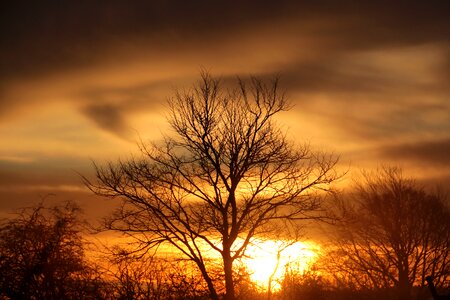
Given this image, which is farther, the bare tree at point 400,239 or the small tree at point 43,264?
the bare tree at point 400,239

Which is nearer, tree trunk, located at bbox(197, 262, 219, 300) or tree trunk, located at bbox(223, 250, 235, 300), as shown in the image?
tree trunk, located at bbox(223, 250, 235, 300)

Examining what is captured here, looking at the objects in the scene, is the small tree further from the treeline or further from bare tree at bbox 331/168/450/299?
bare tree at bbox 331/168/450/299

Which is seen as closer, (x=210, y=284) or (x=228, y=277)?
(x=228, y=277)

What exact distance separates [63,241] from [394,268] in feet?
122

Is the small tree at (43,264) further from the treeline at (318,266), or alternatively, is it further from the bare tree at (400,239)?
the bare tree at (400,239)

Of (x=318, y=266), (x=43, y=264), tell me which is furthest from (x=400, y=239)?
(x=43, y=264)

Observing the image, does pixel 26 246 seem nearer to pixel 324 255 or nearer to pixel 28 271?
pixel 28 271

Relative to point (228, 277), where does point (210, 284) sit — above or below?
below

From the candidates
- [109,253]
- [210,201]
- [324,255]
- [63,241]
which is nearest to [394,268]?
[324,255]

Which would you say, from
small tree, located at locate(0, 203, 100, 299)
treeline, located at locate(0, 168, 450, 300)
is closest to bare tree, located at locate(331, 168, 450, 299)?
treeline, located at locate(0, 168, 450, 300)

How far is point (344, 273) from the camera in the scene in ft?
185

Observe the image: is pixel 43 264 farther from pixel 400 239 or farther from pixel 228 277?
pixel 400 239

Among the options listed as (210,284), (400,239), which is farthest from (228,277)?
(400,239)

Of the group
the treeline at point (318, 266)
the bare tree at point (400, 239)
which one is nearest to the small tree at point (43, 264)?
the treeline at point (318, 266)
